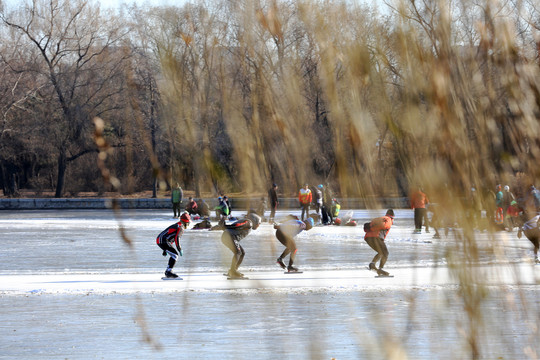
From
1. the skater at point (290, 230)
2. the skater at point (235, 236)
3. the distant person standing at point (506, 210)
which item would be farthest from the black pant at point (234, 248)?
the distant person standing at point (506, 210)

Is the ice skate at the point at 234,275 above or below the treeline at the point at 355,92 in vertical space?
below

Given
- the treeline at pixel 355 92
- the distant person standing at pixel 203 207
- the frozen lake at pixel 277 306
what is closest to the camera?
the treeline at pixel 355 92

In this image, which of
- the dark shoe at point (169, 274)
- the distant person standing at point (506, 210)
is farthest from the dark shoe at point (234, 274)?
the distant person standing at point (506, 210)

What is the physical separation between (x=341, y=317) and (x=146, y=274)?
244 inches

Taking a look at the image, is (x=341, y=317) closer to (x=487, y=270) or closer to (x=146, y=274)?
(x=146, y=274)

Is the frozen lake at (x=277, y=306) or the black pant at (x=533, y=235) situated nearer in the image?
the frozen lake at (x=277, y=306)

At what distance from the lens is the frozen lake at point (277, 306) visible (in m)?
2.63

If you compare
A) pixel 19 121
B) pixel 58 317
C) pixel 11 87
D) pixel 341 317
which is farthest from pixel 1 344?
pixel 19 121

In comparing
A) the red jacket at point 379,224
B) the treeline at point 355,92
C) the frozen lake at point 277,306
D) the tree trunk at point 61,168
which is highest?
the tree trunk at point 61,168

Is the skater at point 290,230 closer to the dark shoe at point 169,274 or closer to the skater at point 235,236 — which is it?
the skater at point 235,236

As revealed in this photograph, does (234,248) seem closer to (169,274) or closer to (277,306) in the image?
(169,274)

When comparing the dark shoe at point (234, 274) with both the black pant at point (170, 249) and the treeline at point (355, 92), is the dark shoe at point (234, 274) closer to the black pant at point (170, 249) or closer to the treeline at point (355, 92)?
the black pant at point (170, 249)

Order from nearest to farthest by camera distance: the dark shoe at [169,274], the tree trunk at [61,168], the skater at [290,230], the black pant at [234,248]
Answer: the black pant at [234,248] < the skater at [290,230] < the dark shoe at [169,274] < the tree trunk at [61,168]

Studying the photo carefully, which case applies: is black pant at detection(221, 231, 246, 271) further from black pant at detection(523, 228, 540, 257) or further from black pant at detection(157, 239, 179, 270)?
black pant at detection(523, 228, 540, 257)
